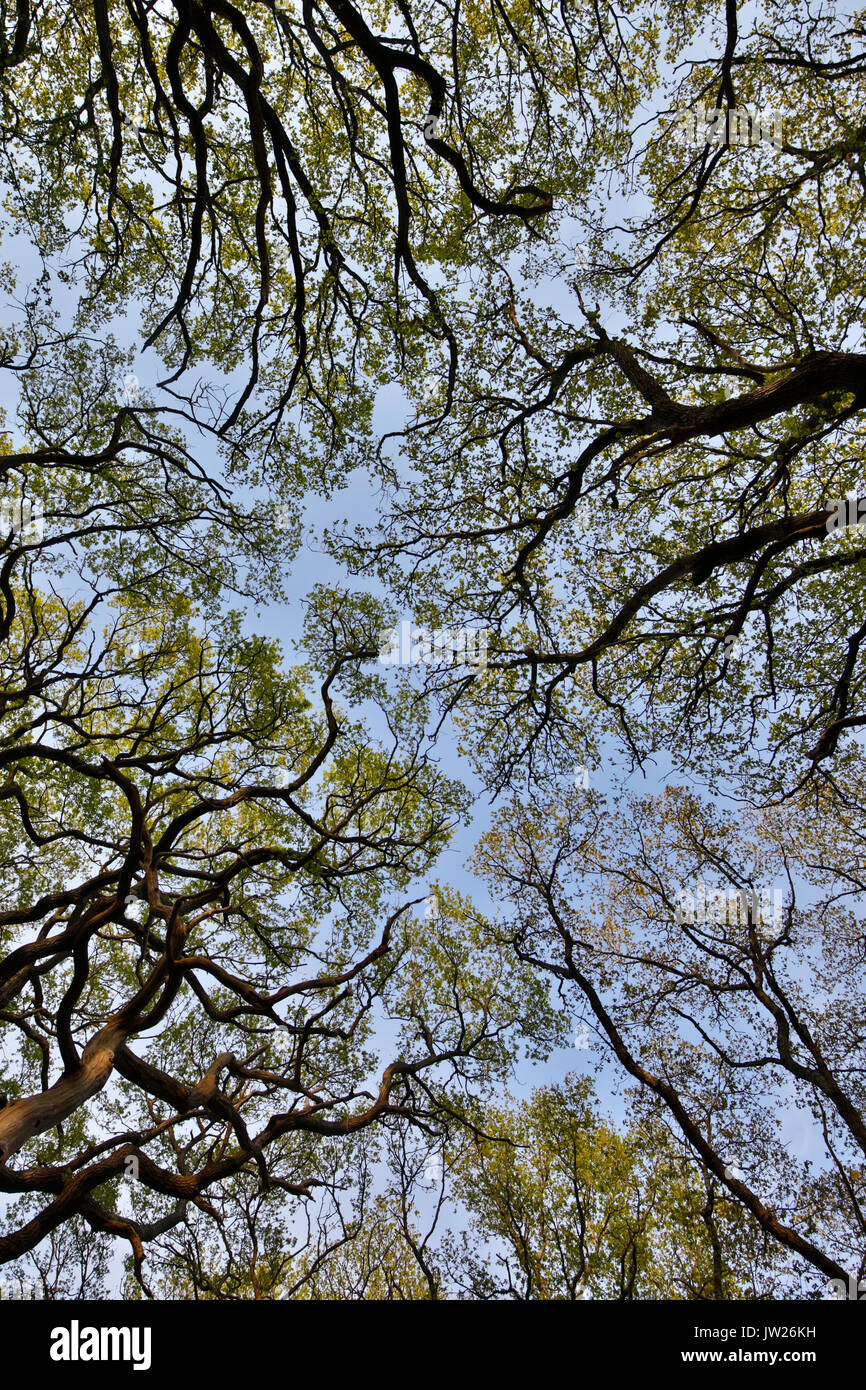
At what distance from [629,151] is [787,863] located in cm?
1240

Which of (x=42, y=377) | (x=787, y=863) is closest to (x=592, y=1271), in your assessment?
(x=787, y=863)

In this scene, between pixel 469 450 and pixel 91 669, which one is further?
pixel 469 450

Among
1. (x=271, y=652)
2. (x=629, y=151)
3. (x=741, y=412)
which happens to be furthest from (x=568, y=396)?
(x=271, y=652)

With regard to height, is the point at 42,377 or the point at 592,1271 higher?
the point at 42,377

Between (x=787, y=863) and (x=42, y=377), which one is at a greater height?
(x=42, y=377)

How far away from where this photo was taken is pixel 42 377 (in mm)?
10234

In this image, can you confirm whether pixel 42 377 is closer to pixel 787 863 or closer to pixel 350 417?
pixel 350 417

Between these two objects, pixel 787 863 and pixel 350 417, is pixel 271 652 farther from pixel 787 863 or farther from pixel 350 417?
pixel 787 863
